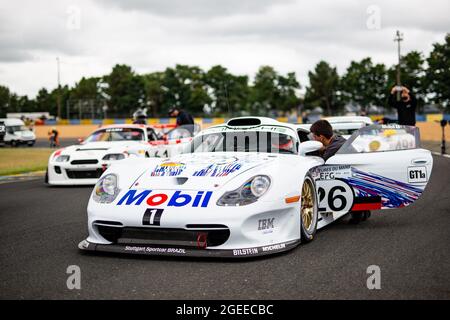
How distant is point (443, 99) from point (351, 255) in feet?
182

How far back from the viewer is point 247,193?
4.79 meters

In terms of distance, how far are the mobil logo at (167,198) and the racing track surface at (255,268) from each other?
425mm

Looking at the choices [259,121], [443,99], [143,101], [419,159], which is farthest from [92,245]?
[143,101]

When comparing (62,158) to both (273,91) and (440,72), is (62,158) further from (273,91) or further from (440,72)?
(273,91)

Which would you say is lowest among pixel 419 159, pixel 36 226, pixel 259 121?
pixel 36 226

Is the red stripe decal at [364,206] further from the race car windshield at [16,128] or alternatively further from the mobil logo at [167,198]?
the race car windshield at [16,128]

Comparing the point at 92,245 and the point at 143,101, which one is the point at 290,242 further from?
the point at 143,101

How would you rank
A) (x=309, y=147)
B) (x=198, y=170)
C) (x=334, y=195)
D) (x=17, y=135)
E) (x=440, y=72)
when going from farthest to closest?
(x=440, y=72)
(x=17, y=135)
(x=334, y=195)
(x=309, y=147)
(x=198, y=170)

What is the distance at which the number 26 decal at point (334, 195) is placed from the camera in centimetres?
598

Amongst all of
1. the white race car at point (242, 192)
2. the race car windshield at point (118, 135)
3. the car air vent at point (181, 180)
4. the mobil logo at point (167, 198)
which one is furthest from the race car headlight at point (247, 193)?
the race car windshield at point (118, 135)

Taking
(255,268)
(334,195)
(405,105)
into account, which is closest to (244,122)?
(334,195)

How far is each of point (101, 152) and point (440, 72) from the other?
50.1 meters
